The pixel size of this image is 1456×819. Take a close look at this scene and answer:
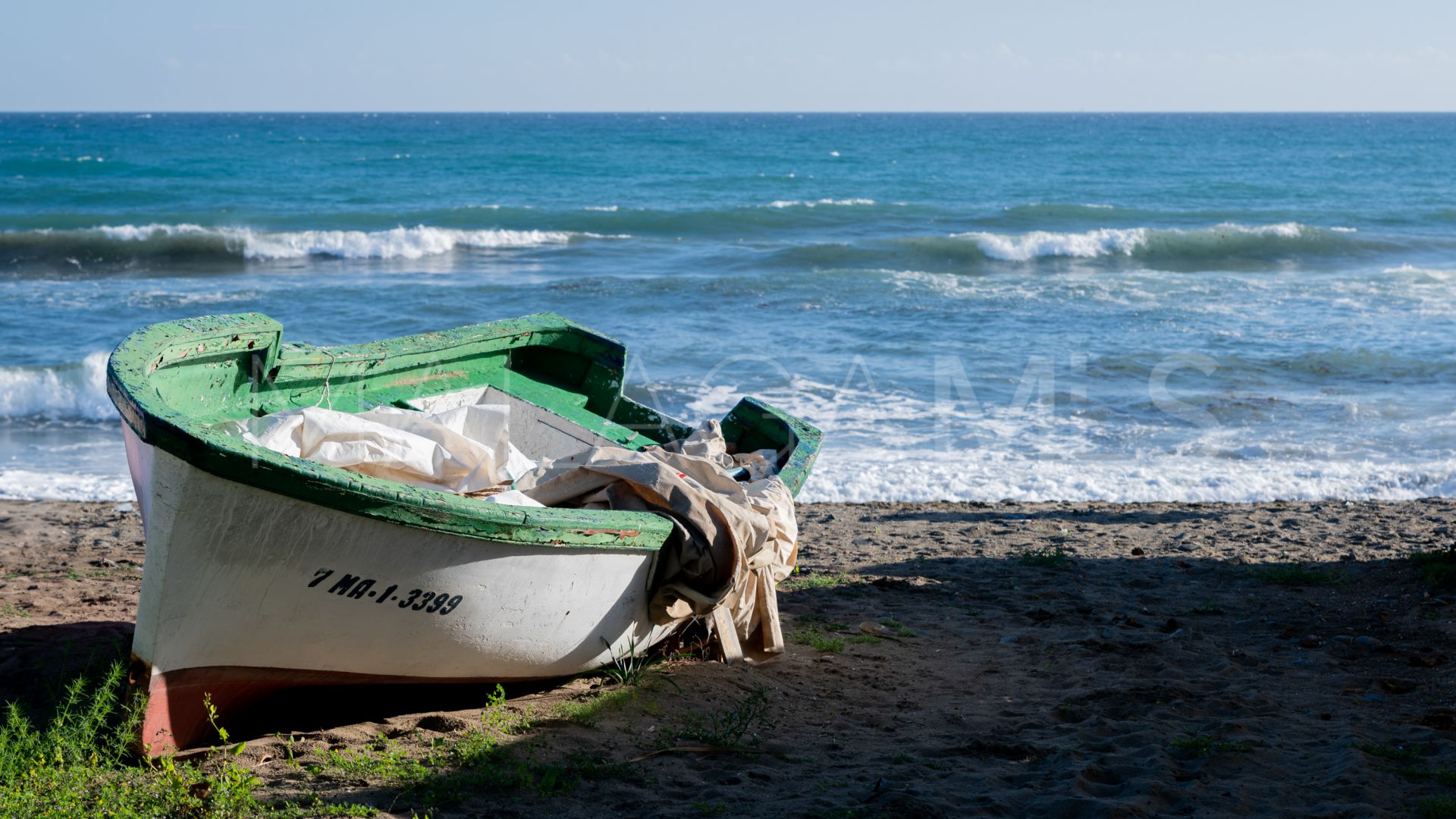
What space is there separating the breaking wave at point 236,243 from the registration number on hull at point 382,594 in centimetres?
2003

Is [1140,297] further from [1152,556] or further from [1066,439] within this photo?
[1152,556]

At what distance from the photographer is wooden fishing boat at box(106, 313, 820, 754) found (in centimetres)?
344

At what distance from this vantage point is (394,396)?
20.2 feet

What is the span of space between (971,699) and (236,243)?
2192 centimetres

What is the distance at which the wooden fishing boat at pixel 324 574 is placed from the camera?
344cm

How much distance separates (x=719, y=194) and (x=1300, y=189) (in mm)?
18786

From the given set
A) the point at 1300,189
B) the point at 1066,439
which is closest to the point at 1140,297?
the point at 1066,439

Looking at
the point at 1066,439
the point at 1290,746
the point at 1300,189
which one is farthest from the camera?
the point at 1300,189

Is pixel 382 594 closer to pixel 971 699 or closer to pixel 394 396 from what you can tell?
pixel 971 699

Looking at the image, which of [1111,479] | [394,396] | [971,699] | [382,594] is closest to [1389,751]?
[971,699]

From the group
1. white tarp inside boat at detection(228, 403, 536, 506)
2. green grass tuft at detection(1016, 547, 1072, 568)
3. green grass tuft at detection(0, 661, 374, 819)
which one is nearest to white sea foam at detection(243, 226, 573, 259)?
green grass tuft at detection(1016, 547, 1072, 568)

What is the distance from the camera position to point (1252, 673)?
4.91 m

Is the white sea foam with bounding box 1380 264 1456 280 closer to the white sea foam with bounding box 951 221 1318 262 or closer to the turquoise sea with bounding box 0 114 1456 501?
the turquoise sea with bounding box 0 114 1456 501

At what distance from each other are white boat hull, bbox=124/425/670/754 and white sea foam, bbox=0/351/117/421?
26.2 feet
